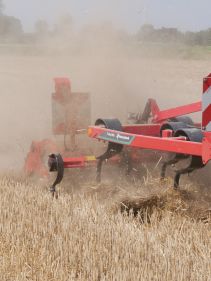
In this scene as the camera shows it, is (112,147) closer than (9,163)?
Yes

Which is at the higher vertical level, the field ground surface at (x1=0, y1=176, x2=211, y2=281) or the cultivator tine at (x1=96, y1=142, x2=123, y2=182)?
the cultivator tine at (x1=96, y1=142, x2=123, y2=182)

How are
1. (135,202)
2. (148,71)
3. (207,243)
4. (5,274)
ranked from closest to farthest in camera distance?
(5,274), (207,243), (135,202), (148,71)

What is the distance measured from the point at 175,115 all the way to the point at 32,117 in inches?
126

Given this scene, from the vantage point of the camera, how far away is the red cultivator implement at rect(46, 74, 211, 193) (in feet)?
13.6

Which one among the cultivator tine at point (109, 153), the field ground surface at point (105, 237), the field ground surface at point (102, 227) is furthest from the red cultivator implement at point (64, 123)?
the field ground surface at point (105, 237)

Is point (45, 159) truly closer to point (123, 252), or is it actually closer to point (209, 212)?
point (209, 212)

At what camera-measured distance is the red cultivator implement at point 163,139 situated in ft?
13.6

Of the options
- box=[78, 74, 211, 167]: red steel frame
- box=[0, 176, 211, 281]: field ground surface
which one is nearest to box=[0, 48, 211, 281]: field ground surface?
box=[0, 176, 211, 281]: field ground surface

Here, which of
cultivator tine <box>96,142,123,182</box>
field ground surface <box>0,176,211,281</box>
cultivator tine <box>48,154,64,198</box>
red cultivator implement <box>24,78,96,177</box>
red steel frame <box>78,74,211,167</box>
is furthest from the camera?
red cultivator implement <box>24,78,96,177</box>

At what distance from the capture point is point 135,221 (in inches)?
164

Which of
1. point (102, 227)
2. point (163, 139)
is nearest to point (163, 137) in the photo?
point (163, 139)

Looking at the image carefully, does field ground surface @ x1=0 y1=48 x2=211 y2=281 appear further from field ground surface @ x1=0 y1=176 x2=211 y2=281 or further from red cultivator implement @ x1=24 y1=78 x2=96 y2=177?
red cultivator implement @ x1=24 y1=78 x2=96 y2=177

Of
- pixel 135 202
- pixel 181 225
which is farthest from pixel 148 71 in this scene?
pixel 181 225

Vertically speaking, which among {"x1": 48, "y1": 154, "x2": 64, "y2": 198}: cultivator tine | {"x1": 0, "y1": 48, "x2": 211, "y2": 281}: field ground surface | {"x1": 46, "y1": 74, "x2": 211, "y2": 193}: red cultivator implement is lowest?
{"x1": 0, "y1": 48, "x2": 211, "y2": 281}: field ground surface
